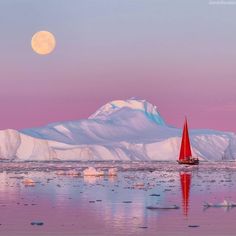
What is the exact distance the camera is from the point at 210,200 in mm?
21781

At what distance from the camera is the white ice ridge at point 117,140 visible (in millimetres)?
118250

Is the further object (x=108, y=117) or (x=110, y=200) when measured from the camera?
(x=108, y=117)

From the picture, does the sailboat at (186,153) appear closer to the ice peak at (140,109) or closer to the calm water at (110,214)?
the calm water at (110,214)

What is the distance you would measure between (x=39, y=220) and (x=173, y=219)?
2970 mm

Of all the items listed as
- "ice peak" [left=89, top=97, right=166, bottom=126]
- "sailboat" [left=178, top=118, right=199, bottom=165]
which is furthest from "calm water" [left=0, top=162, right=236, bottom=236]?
"ice peak" [left=89, top=97, right=166, bottom=126]

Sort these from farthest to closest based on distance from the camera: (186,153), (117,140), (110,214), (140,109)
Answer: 1. (140,109)
2. (117,140)
3. (186,153)
4. (110,214)

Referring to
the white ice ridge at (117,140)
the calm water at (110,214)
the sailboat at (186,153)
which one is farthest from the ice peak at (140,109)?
the calm water at (110,214)

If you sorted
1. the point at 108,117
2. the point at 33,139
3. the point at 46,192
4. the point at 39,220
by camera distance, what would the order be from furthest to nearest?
the point at 108,117
the point at 33,139
the point at 46,192
the point at 39,220

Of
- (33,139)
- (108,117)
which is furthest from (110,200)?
(108,117)

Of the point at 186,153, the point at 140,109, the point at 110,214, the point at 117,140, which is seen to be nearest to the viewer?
the point at 110,214

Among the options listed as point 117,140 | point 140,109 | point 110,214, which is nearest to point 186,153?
point 117,140

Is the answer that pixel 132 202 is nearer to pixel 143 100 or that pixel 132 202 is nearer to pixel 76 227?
pixel 76 227

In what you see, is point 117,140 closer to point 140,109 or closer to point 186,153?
point 140,109

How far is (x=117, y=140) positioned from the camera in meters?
132
